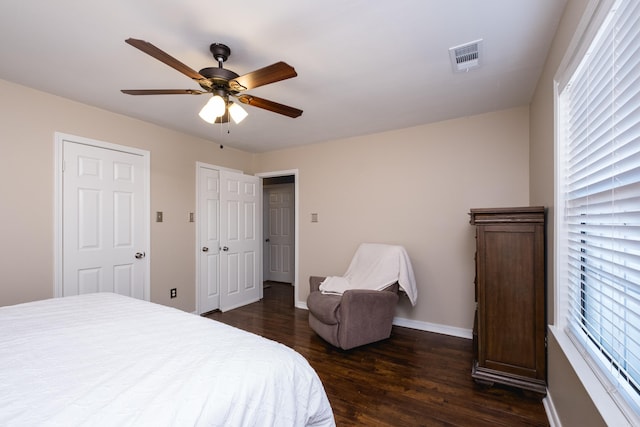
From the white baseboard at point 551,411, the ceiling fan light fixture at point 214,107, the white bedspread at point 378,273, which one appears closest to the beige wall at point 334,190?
the white bedspread at point 378,273

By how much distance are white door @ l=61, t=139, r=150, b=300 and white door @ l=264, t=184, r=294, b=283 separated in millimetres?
3094

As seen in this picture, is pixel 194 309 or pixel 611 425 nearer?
pixel 611 425

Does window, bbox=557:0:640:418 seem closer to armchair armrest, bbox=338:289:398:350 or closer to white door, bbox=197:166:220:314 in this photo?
armchair armrest, bbox=338:289:398:350

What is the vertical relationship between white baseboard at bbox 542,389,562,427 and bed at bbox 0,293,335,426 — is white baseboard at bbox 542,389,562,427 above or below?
below

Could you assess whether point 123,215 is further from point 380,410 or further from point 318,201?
point 380,410

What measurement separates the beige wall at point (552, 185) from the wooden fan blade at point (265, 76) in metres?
1.34

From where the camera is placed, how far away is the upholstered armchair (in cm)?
268

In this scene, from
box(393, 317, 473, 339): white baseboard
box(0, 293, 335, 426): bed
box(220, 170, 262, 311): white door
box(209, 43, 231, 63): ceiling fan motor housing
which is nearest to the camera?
box(0, 293, 335, 426): bed

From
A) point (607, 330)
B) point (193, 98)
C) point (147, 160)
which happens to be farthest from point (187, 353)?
point (147, 160)

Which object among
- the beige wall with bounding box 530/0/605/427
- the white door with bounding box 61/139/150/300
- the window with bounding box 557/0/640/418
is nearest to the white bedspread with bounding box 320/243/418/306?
the beige wall with bounding box 530/0/605/427

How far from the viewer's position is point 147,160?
10.6ft

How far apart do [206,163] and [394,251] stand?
8.80 ft

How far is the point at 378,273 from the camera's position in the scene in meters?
3.14

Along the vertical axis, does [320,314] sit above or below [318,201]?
below
